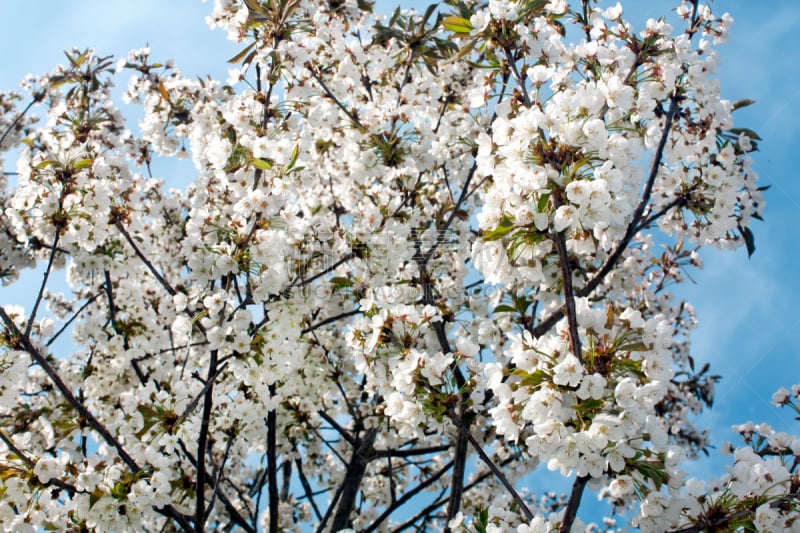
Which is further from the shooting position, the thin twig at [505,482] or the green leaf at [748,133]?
the green leaf at [748,133]

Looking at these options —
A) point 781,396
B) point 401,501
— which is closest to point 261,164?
point 401,501

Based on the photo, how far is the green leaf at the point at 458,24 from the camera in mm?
3311

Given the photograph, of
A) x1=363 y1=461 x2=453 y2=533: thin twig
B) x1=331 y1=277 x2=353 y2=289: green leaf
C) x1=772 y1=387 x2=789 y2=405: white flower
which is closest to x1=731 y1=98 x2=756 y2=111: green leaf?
x1=772 y1=387 x2=789 y2=405: white flower

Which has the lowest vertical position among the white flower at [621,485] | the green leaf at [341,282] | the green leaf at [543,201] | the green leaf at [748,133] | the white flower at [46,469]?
the white flower at [621,485]

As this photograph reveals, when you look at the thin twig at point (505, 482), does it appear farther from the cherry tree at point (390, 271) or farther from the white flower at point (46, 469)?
the white flower at point (46, 469)

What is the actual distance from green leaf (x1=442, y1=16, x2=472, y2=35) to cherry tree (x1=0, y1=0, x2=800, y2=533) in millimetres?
11

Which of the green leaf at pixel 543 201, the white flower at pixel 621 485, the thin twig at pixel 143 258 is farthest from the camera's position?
the thin twig at pixel 143 258

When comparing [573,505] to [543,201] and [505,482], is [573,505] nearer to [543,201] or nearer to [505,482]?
[505,482]

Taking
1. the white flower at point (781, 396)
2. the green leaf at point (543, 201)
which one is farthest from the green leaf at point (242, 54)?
the white flower at point (781, 396)

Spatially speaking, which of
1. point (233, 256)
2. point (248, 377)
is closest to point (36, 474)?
point (248, 377)

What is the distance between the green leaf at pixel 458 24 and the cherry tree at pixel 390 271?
1 cm

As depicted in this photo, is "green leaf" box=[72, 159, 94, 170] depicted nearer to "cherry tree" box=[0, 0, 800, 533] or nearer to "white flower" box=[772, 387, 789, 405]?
"cherry tree" box=[0, 0, 800, 533]

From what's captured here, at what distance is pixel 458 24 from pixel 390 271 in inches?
75.4

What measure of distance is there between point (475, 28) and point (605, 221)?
55.6 inches
